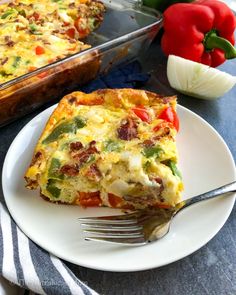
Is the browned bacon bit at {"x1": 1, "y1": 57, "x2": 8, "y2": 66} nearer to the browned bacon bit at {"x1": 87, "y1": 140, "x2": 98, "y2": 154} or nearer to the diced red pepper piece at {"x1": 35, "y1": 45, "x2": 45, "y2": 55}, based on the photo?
the diced red pepper piece at {"x1": 35, "y1": 45, "x2": 45, "y2": 55}

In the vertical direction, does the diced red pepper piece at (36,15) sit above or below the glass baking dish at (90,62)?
above

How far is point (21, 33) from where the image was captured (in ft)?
8.46

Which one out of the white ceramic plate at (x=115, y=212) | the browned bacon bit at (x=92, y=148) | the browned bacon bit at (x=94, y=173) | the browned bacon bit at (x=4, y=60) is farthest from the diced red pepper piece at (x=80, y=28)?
the browned bacon bit at (x=94, y=173)

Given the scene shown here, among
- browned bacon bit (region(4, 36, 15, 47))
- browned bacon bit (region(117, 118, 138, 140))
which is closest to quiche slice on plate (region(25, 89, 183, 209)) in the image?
browned bacon bit (region(117, 118, 138, 140))

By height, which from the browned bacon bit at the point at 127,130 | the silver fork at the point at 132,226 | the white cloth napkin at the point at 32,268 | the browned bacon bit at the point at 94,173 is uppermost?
the browned bacon bit at the point at 127,130

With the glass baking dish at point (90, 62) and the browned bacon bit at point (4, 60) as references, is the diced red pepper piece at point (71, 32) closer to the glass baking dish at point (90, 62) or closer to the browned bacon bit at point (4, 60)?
the glass baking dish at point (90, 62)

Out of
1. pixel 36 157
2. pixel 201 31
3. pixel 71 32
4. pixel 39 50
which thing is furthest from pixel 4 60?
pixel 201 31

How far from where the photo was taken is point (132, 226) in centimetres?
163

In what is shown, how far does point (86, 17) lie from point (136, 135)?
132cm

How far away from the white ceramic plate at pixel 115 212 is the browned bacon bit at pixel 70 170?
152 millimetres

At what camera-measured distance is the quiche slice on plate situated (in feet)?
5.63

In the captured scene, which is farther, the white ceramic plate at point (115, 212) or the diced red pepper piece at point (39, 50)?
the diced red pepper piece at point (39, 50)

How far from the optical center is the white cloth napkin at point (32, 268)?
1433 mm

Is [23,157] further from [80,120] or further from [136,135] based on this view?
[136,135]
